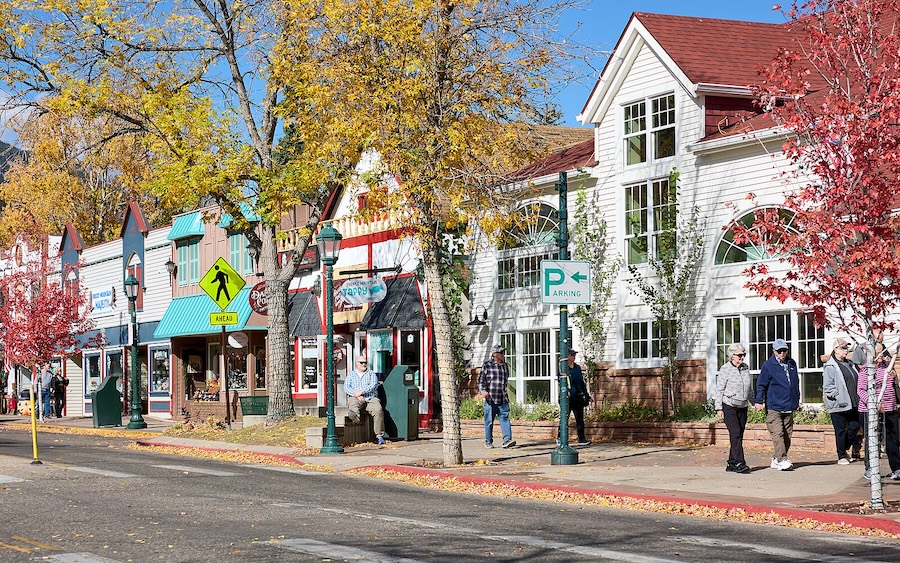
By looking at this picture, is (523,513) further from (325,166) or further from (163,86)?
(163,86)

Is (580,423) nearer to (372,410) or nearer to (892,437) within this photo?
(372,410)

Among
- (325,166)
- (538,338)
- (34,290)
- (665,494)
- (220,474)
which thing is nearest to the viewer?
(665,494)

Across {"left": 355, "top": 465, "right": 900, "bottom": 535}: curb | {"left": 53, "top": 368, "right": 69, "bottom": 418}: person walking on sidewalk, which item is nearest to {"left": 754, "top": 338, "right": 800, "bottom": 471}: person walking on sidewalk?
{"left": 355, "top": 465, "right": 900, "bottom": 535}: curb

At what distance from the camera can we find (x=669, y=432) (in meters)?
22.8

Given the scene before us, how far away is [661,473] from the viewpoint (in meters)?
17.2

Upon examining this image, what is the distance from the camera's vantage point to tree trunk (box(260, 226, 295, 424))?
28.1 m

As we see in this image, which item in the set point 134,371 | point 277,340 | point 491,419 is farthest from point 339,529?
point 134,371

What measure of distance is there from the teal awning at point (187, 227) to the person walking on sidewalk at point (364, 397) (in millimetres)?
17034

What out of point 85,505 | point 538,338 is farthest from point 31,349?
point 85,505

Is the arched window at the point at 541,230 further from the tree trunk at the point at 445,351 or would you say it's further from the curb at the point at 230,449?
the tree trunk at the point at 445,351

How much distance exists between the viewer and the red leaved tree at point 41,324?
43188mm

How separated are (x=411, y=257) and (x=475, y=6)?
11504mm

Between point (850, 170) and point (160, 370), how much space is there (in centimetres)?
3326

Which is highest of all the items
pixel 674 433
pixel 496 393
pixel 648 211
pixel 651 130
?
pixel 651 130
